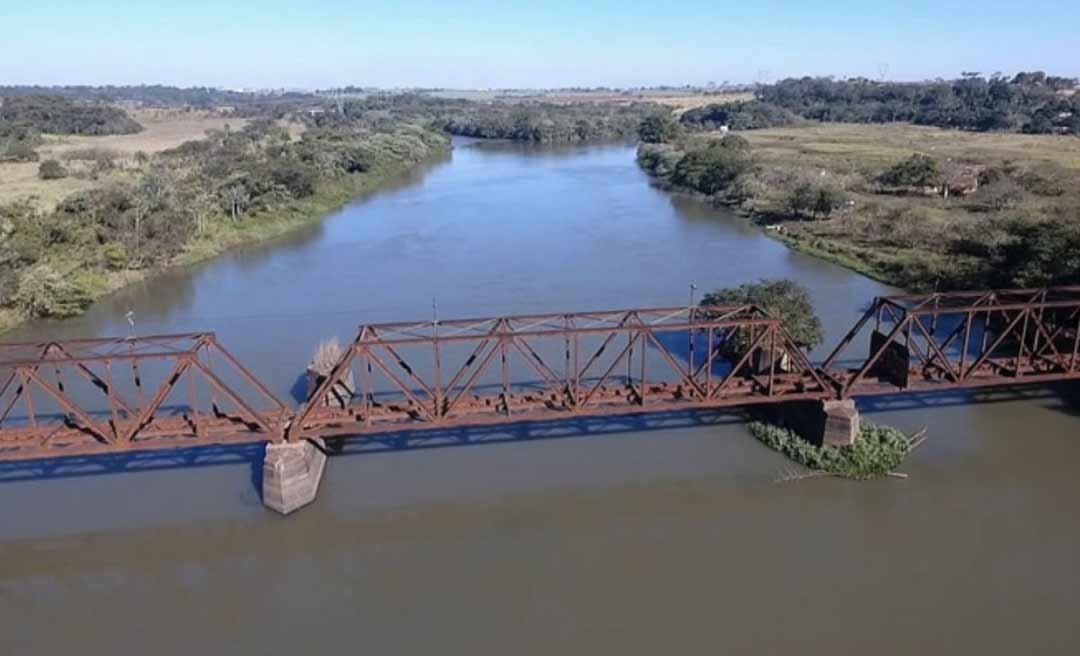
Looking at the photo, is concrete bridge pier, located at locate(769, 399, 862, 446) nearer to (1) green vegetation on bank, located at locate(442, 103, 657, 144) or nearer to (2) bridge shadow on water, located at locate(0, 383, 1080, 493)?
(2) bridge shadow on water, located at locate(0, 383, 1080, 493)

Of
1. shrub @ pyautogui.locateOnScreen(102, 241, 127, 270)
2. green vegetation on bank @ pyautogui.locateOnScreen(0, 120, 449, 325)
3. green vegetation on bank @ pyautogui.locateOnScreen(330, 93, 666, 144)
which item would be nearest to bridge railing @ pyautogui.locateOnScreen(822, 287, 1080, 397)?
green vegetation on bank @ pyautogui.locateOnScreen(0, 120, 449, 325)

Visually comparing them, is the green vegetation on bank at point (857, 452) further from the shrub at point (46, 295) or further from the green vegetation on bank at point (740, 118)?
the green vegetation on bank at point (740, 118)

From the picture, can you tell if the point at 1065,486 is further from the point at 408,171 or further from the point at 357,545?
the point at 408,171

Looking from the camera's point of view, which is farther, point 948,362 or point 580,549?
point 948,362

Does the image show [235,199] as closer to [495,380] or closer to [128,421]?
[495,380]

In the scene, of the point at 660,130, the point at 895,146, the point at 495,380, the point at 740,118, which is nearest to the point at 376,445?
the point at 495,380

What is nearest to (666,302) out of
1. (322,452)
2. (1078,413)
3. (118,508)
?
(1078,413)

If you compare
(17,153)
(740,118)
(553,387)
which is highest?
(740,118)
